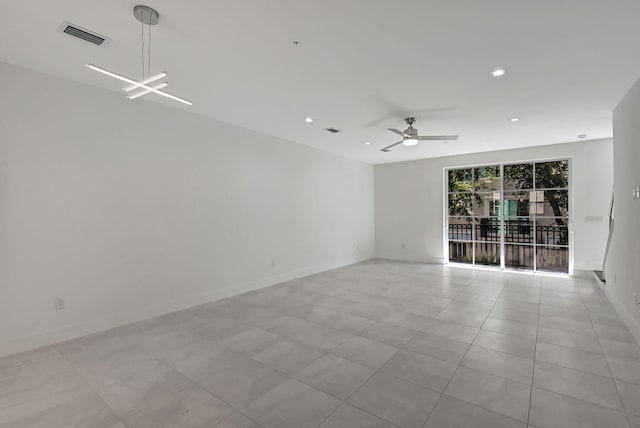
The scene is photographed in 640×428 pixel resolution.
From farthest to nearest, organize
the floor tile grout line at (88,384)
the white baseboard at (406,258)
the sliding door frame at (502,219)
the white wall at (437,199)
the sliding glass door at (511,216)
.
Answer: the white baseboard at (406,258), the sliding glass door at (511,216), the sliding door frame at (502,219), the white wall at (437,199), the floor tile grout line at (88,384)

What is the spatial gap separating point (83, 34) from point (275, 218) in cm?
394

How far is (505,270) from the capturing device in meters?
7.13

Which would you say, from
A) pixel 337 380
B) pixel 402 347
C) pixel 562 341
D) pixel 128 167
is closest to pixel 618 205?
pixel 562 341

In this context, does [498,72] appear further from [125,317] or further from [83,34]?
[125,317]

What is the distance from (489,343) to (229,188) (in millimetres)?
4287

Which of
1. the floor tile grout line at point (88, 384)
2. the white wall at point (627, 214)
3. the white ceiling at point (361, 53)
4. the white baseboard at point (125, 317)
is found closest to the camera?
the floor tile grout line at point (88, 384)

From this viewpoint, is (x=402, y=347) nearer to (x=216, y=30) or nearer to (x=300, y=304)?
(x=300, y=304)

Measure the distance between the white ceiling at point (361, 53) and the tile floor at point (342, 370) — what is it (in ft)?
9.55

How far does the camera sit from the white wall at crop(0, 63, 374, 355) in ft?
10.4

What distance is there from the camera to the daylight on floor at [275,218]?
2.29 m

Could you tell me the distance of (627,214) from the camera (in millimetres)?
3895

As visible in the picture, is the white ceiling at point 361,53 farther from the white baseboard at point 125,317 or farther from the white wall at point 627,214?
the white baseboard at point 125,317

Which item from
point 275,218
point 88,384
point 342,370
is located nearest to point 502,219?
point 275,218

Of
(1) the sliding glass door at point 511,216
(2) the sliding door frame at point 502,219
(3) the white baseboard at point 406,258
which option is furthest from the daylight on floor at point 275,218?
(3) the white baseboard at point 406,258
